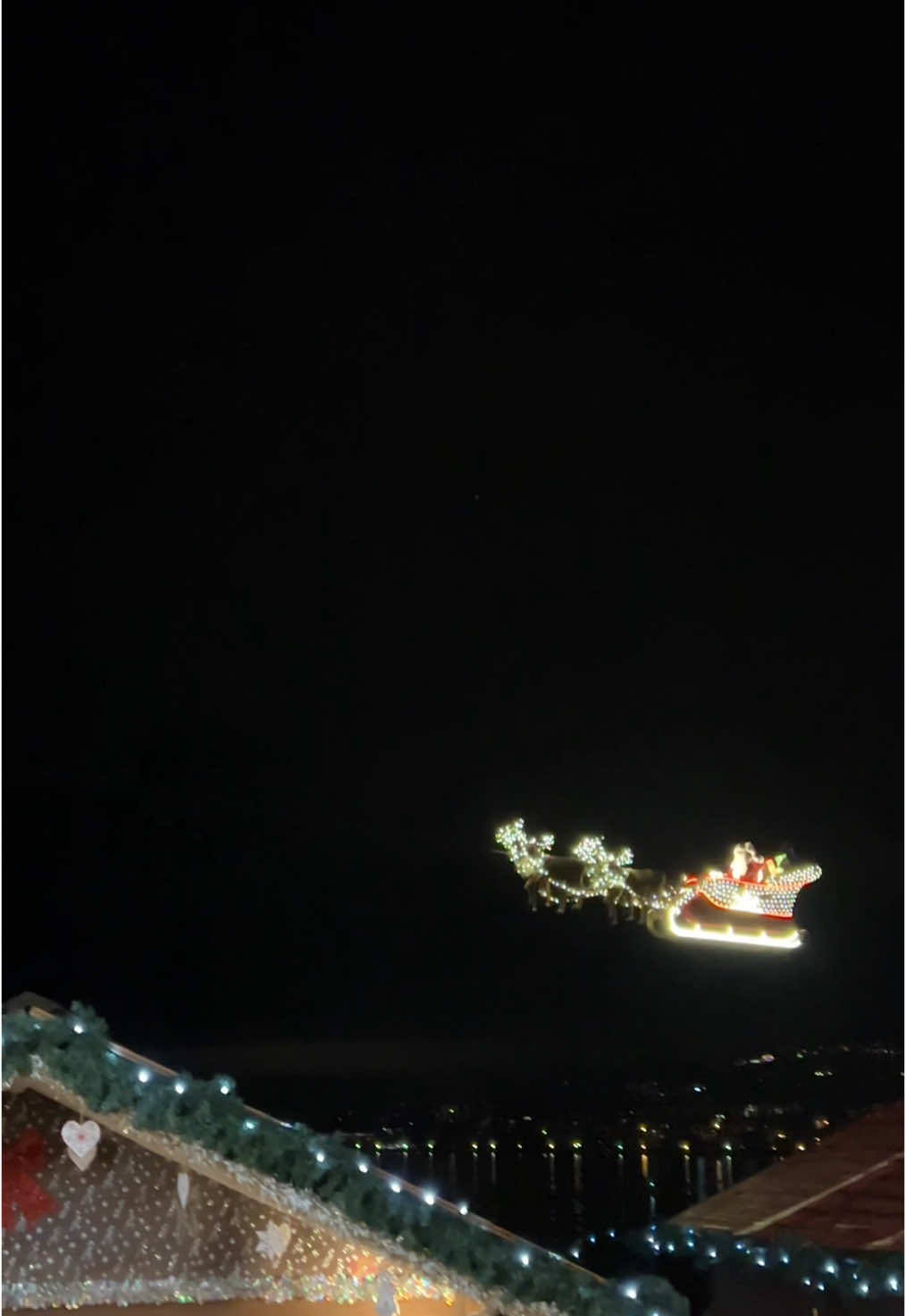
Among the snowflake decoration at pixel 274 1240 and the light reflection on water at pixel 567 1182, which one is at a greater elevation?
the light reflection on water at pixel 567 1182

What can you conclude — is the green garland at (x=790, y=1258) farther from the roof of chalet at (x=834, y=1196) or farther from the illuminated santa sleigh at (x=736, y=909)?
the illuminated santa sleigh at (x=736, y=909)

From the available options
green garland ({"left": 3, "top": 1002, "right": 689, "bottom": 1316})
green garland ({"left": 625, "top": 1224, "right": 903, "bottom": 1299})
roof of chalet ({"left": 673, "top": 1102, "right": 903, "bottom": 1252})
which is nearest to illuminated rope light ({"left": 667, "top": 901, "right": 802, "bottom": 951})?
roof of chalet ({"left": 673, "top": 1102, "right": 903, "bottom": 1252})

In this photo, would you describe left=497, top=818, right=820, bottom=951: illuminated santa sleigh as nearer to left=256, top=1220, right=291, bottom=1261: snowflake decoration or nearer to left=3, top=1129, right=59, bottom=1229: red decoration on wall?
left=256, top=1220, right=291, bottom=1261: snowflake decoration

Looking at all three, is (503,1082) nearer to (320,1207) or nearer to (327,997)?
(327,997)

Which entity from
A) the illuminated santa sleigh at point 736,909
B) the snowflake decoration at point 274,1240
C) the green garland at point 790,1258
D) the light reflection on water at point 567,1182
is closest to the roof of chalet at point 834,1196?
the green garland at point 790,1258

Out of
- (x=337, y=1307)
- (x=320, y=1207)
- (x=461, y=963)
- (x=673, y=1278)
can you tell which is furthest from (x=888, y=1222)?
(x=461, y=963)
